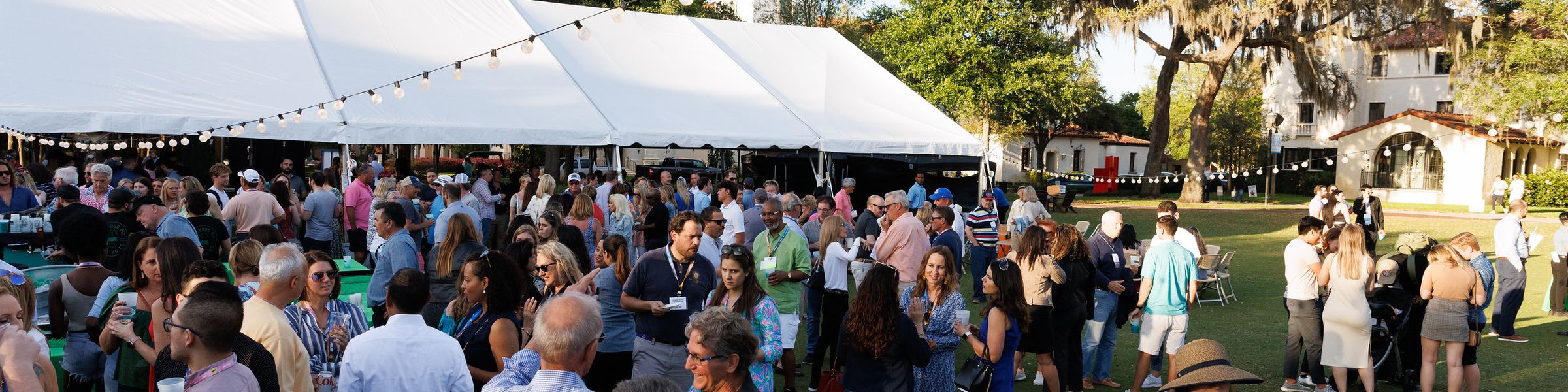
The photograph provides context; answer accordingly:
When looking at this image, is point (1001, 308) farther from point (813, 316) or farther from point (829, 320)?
point (813, 316)

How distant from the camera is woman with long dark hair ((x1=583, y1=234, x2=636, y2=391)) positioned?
502 cm

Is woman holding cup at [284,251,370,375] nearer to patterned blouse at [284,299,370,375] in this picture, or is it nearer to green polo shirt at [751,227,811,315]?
patterned blouse at [284,299,370,375]

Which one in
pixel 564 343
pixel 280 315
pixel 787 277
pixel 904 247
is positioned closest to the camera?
pixel 564 343

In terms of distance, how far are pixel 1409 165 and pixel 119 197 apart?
1576 inches

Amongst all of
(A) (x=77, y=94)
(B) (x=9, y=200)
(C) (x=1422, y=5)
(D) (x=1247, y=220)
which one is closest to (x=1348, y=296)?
(B) (x=9, y=200)

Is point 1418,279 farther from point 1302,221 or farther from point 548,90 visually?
point 548,90

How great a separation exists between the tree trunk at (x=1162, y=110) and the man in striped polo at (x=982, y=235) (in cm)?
2034

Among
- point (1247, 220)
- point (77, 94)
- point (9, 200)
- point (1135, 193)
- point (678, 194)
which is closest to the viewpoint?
point (9, 200)

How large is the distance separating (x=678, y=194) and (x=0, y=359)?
344 inches

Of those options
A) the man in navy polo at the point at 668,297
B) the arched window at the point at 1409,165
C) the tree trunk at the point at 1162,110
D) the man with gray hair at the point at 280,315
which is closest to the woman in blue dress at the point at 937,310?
the man in navy polo at the point at 668,297

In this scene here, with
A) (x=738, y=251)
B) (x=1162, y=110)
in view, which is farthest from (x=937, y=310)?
(x=1162, y=110)

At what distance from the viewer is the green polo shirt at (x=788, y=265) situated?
632cm

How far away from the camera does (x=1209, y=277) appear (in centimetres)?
1062

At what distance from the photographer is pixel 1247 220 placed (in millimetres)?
23359
